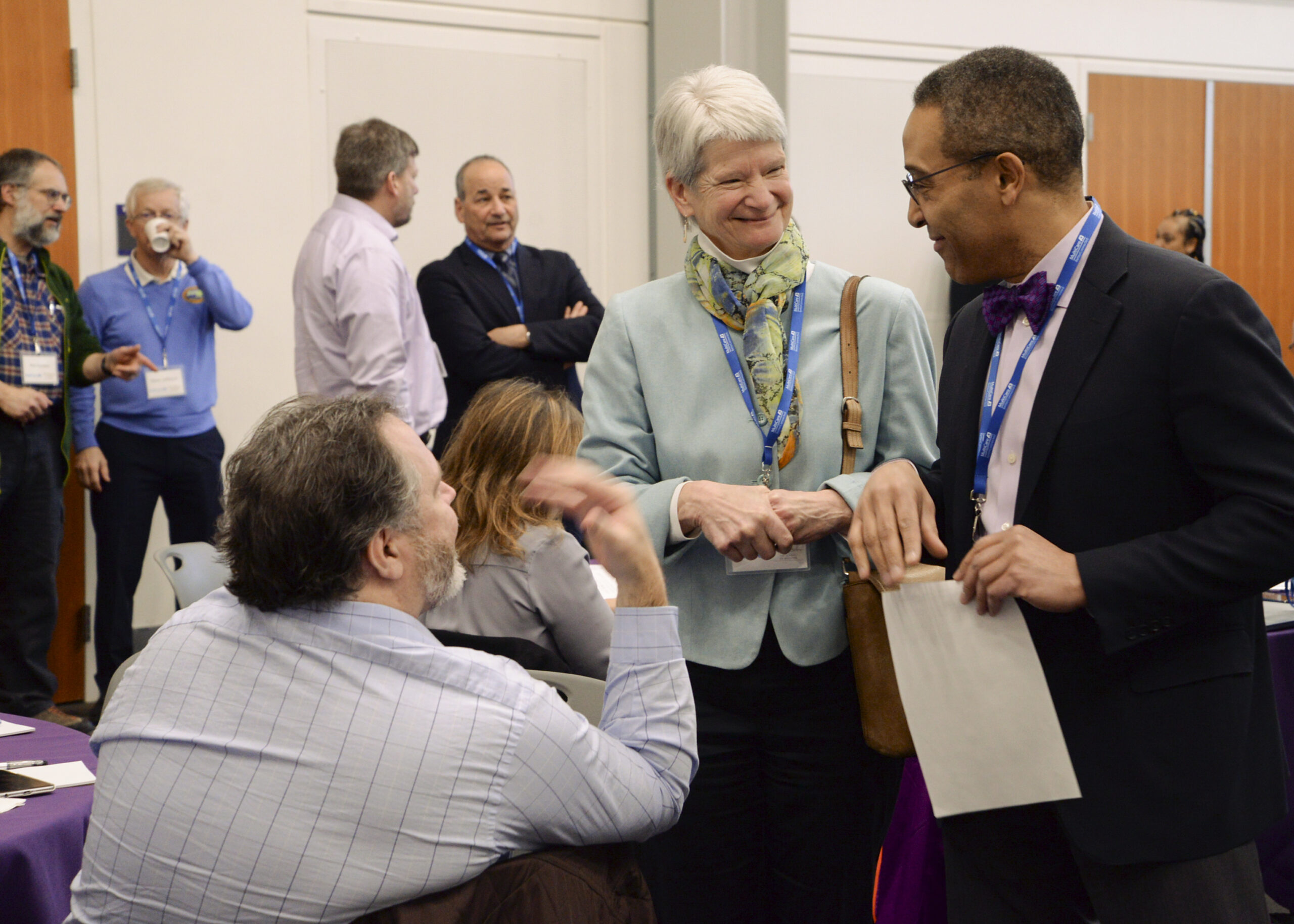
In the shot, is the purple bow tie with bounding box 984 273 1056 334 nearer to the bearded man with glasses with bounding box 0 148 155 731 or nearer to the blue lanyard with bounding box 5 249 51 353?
the bearded man with glasses with bounding box 0 148 155 731

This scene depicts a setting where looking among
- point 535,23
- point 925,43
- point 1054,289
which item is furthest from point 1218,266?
point 1054,289

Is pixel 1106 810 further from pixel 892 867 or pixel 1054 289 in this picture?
→ pixel 892 867

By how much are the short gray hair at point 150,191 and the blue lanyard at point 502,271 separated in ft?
3.73

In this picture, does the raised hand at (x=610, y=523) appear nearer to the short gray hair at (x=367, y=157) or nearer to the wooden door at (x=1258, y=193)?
the short gray hair at (x=367, y=157)

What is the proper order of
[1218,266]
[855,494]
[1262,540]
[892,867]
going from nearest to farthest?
[1262,540]
[855,494]
[892,867]
[1218,266]

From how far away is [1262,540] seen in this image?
1196mm

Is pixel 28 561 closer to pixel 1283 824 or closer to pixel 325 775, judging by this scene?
pixel 325 775

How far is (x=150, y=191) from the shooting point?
15.4ft

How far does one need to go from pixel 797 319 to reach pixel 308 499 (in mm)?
835

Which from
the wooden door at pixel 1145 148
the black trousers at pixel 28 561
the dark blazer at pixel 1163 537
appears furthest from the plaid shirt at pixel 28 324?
the wooden door at pixel 1145 148

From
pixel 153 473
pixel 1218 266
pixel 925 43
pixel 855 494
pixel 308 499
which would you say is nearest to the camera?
pixel 308 499

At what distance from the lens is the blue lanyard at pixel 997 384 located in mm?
1350

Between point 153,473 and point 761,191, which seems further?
point 153,473

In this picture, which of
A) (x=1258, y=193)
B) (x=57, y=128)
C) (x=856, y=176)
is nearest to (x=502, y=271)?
(x=57, y=128)
